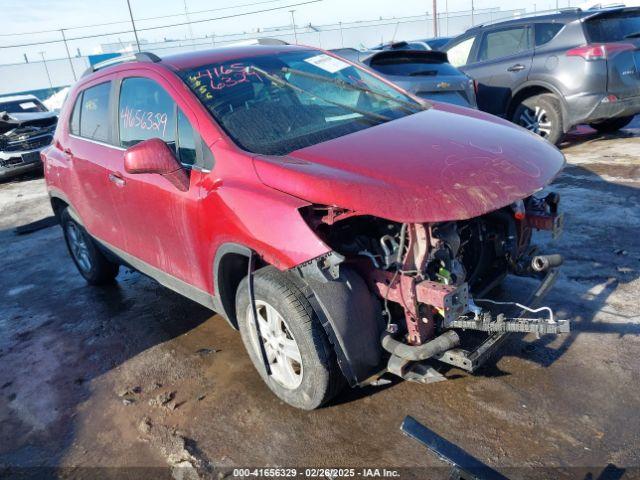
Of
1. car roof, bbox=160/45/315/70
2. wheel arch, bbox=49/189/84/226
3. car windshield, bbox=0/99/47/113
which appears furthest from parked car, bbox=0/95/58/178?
car roof, bbox=160/45/315/70

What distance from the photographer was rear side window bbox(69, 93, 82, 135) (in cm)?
452

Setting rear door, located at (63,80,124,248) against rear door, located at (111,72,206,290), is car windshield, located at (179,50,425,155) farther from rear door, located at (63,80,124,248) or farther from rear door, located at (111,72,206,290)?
rear door, located at (63,80,124,248)

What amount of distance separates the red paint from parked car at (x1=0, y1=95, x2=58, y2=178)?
8.43 meters

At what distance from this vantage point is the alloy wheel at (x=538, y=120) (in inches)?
302

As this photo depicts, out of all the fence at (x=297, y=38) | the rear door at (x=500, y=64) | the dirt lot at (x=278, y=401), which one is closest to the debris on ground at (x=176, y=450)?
the dirt lot at (x=278, y=401)

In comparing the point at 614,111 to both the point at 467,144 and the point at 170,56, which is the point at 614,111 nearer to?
the point at 467,144

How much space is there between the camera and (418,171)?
2.57 m

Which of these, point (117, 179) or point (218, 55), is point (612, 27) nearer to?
point (218, 55)

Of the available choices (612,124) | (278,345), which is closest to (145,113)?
(278,345)

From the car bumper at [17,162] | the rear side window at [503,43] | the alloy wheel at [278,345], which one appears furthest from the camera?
the car bumper at [17,162]

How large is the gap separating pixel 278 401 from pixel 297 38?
128 ft

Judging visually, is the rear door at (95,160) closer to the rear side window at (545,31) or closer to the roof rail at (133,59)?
the roof rail at (133,59)

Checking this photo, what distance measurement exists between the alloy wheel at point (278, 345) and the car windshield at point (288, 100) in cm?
89

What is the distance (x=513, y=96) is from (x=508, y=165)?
19.4 feet
